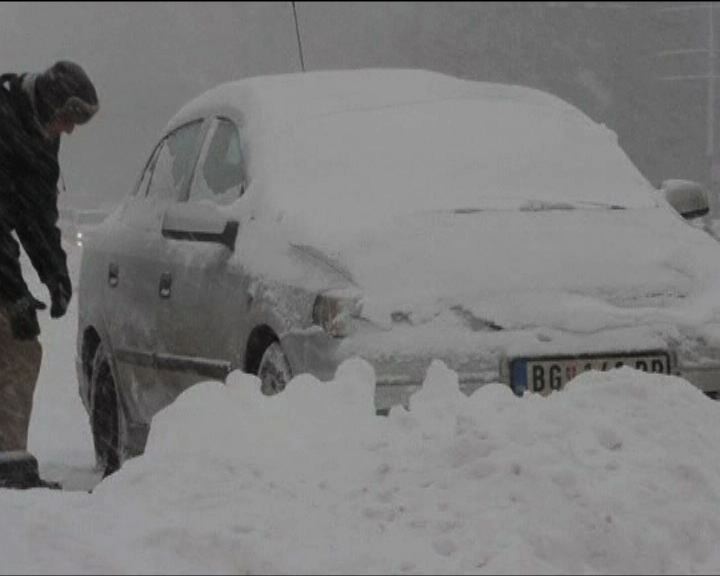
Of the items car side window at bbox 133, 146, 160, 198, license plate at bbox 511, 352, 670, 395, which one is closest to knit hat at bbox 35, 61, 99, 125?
car side window at bbox 133, 146, 160, 198

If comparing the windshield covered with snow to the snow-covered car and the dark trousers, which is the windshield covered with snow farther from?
the dark trousers

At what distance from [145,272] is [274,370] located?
1.50 meters

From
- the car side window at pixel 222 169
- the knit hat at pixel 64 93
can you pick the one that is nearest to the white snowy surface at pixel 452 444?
the car side window at pixel 222 169

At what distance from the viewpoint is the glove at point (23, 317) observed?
5.93 meters

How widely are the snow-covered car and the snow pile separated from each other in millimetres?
555

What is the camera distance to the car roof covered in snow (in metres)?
6.68

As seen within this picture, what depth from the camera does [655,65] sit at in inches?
1996

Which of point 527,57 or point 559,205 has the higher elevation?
point 559,205

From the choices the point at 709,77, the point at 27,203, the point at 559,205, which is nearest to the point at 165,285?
the point at 27,203

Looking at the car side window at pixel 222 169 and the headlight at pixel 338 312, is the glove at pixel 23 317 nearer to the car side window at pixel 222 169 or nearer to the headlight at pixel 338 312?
the car side window at pixel 222 169

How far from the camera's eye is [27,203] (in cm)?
602

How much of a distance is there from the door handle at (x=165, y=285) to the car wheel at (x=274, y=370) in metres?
0.96

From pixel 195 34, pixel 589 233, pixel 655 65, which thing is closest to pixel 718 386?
pixel 589 233

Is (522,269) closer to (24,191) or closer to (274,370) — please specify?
(274,370)
